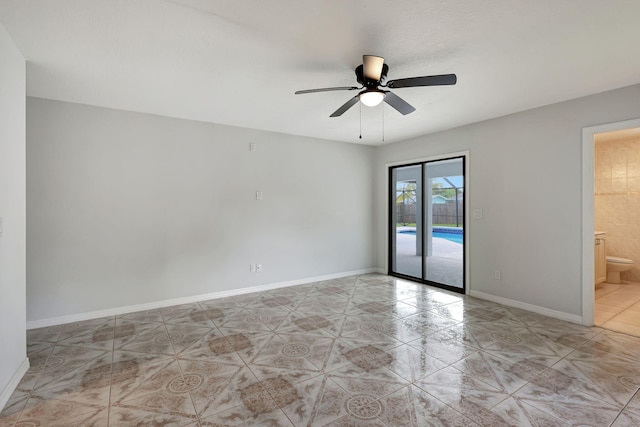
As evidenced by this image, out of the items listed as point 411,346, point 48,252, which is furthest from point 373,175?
point 48,252

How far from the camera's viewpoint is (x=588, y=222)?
333 centimetres

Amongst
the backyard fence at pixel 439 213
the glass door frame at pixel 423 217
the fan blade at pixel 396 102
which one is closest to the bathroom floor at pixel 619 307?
the glass door frame at pixel 423 217

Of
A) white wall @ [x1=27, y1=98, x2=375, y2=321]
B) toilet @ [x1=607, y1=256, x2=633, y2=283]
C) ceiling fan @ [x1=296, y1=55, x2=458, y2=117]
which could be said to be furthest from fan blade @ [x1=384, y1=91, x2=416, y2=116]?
toilet @ [x1=607, y1=256, x2=633, y2=283]

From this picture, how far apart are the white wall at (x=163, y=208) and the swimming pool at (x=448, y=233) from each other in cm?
159

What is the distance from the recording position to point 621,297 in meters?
4.31

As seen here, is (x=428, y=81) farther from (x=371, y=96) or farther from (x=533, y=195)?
(x=533, y=195)

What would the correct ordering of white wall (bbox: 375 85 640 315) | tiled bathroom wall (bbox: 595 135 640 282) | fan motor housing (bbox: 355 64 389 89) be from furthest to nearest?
tiled bathroom wall (bbox: 595 135 640 282) → white wall (bbox: 375 85 640 315) → fan motor housing (bbox: 355 64 389 89)

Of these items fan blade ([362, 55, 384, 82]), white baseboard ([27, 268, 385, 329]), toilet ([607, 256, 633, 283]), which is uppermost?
fan blade ([362, 55, 384, 82])

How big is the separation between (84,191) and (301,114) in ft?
9.24

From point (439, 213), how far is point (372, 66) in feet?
11.9

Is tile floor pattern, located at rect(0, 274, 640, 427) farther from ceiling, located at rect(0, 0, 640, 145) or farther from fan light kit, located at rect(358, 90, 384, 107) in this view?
ceiling, located at rect(0, 0, 640, 145)

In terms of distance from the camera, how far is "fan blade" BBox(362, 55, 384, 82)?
2.19m

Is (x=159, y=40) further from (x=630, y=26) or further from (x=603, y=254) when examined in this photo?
(x=603, y=254)

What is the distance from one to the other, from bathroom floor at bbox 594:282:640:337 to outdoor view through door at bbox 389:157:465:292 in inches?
63.6
